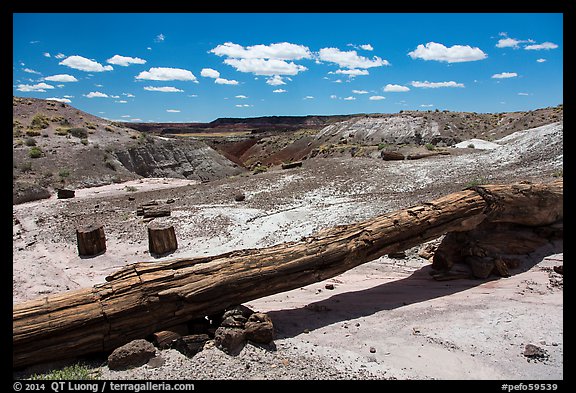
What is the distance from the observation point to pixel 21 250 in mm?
11352

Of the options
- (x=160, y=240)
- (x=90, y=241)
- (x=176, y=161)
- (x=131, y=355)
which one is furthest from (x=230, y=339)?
(x=176, y=161)

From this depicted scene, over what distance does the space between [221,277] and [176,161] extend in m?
33.1

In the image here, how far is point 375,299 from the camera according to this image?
23.0ft

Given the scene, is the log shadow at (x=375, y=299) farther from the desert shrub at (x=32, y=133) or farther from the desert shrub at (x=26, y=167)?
the desert shrub at (x=32, y=133)

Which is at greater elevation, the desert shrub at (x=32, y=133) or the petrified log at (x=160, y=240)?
the desert shrub at (x=32, y=133)

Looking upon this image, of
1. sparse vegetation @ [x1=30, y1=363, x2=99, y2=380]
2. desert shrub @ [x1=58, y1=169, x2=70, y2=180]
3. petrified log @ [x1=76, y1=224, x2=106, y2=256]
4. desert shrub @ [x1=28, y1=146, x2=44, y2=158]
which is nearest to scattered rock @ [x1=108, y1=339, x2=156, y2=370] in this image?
sparse vegetation @ [x1=30, y1=363, x2=99, y2=380]

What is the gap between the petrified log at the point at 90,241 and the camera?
10.9m

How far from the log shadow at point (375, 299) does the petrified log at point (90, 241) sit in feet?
22.0

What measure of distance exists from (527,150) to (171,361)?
19951mm

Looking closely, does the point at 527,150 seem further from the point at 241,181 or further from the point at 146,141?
the point at 146,141

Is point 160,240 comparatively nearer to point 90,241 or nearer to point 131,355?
point 90,241

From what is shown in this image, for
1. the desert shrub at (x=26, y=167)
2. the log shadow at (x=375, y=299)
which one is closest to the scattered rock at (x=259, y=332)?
the log shadow at (x=375, y=299)
